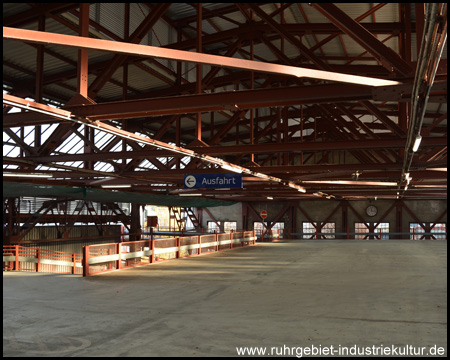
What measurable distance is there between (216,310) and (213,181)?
39.1 ft

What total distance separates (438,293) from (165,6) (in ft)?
39.7

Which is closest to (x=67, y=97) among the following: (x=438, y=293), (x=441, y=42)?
(x=438, y=293)

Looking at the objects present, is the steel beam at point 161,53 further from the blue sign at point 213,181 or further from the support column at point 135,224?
the support column at point 135,224

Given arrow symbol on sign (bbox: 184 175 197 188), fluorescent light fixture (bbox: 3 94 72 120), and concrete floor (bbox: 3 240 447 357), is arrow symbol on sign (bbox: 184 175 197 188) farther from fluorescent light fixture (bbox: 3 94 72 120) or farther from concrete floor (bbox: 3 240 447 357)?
fluorescent light fixture (bbox: 3 94 72 120)

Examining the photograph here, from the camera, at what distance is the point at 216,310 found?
11.8 meters

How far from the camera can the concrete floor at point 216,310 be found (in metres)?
8.79

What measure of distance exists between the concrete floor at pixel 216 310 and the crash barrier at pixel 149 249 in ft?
2.75

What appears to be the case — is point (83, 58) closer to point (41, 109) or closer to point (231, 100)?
point (41, 109)

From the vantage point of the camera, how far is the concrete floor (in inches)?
346

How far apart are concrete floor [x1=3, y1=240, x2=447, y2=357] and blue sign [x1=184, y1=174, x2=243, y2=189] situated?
15.2 ft

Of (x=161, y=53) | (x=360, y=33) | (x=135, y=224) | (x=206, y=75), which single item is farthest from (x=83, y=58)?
(x=135, y=224)

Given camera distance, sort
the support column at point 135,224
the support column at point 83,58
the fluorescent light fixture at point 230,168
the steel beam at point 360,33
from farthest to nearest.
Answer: the support column at point 135,224, the fluorescent light fixture at point 230,168, the support column at point 83,58, the steel beam at point 360,33

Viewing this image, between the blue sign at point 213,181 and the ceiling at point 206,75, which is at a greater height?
the ceiling at point 206,75

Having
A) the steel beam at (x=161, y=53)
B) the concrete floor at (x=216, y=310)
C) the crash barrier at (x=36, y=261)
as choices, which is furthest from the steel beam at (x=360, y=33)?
the crash barrier at (x=36, y=261)
